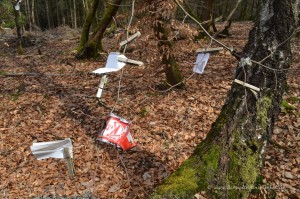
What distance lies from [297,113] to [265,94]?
2.62 meters

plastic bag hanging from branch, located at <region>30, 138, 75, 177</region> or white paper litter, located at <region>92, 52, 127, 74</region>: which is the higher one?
white paper litter, located at <region>92, 52, 127, 74</region>

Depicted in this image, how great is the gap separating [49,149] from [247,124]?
237 centimetres

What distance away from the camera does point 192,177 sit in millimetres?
3000

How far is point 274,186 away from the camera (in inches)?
141

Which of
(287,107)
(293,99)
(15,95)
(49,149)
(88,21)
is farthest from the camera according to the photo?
(88,21)

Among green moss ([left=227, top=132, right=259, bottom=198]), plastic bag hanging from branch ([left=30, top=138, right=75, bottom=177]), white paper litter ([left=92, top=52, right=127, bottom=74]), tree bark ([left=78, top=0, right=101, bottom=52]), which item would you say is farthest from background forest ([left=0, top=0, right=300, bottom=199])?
tree bark ([left=78, top=0, right=101, bottom=52])

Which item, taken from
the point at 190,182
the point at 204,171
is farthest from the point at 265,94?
the point at 190,182

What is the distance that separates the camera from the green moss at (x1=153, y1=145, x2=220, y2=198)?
9.52 feet

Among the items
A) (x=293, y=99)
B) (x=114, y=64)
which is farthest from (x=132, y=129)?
(x=293, y=99)

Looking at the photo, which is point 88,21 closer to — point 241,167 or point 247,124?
point 247,124

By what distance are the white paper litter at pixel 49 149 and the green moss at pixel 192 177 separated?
1.31 metres

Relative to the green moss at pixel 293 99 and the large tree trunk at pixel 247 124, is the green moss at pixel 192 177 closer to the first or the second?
the large tree trunk at pixel 247 124

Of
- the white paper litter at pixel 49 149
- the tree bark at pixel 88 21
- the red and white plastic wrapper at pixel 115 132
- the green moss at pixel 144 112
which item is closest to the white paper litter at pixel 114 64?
the red and white plastic wrapper at pixel 115 132

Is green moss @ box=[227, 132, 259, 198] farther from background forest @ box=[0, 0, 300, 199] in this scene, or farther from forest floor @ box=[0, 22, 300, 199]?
forest floor @ box=[0, 22, 300, 199]
